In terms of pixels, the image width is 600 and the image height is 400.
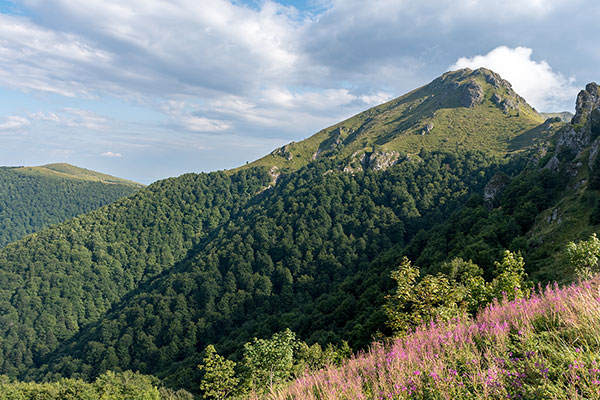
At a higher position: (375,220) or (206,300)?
(375,220)

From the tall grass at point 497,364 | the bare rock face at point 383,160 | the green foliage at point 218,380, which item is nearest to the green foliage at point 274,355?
the green foliage at point 218,380

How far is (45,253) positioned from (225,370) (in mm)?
222033

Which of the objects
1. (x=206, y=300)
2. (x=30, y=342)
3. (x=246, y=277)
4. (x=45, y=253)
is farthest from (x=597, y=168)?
(x=45, y=253)

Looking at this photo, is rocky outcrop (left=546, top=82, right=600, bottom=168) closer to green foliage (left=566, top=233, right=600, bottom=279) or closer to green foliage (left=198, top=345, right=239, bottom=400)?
green foliage (left=566, top=233, right=600, bottom=279)

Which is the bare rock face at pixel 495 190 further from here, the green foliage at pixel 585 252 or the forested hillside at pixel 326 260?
the green foliage at pixel 585 252

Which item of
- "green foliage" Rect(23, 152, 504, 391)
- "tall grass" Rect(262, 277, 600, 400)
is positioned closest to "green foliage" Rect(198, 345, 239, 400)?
"green foliage" Rect(23, 152, 504, 391)

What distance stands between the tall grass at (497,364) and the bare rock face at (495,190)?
85446 mm

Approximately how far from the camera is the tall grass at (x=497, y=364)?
4.61 metres

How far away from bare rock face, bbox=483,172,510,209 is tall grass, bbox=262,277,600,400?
8545 cm

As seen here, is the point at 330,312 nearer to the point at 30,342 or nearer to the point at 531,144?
the point at 531,144

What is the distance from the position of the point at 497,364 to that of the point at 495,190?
91024 mm

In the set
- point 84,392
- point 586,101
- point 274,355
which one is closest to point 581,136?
point 586,101

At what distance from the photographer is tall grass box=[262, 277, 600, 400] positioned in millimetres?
4609

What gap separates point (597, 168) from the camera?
43.8m
